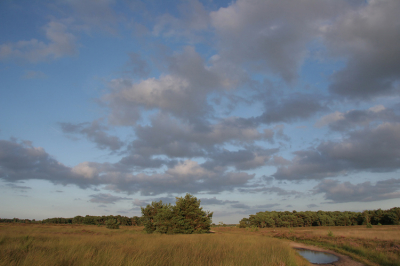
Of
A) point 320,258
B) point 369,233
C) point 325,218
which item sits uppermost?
point 369,233

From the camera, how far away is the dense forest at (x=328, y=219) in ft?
244

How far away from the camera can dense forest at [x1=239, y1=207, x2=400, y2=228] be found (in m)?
74.5

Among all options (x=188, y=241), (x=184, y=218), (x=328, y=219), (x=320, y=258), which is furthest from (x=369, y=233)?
(x=328, y=219)

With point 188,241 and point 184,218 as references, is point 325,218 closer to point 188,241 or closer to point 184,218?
point 184,218

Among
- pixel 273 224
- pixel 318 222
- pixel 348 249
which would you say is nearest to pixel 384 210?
pixel 318 222

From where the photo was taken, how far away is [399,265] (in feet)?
46.4

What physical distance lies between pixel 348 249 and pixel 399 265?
12.1 m

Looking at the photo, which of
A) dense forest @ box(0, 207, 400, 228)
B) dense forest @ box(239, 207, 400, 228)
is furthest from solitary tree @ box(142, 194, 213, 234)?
dense forest @ box(239, 207, 400, 228)

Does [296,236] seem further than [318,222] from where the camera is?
No

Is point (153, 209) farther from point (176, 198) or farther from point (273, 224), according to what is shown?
point (273, 224)

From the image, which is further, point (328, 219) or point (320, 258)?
point (328, 219)

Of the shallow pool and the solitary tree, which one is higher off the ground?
the solitary tree

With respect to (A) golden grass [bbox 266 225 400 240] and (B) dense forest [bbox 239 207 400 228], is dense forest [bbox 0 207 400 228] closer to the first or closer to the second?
(B) dense forest [bbox 239 207 400 228]

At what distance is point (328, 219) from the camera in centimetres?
9225
